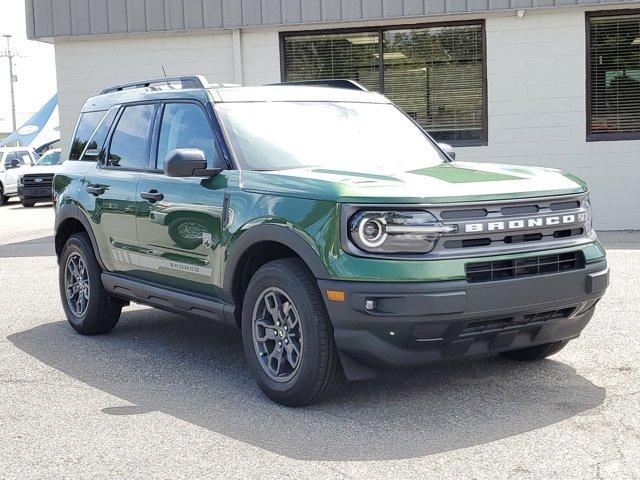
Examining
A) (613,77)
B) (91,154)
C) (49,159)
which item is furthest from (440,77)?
(49,159)

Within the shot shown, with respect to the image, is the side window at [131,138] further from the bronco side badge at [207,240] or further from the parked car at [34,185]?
the parked car at [34,185]

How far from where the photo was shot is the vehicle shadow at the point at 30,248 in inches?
536

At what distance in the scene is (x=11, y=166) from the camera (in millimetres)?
28609

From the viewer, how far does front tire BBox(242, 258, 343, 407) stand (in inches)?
199

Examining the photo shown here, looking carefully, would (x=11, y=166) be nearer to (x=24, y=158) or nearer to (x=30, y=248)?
(x=24, y=158)

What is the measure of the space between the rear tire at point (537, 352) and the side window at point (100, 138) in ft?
11.4

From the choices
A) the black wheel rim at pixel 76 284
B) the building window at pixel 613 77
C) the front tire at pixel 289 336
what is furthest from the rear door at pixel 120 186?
the building window at pixel 613 77

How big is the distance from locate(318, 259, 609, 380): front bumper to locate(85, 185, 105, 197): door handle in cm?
270

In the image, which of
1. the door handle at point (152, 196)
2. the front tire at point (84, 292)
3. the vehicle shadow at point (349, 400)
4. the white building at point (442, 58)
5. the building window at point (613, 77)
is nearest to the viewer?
the vehicle shadow at point (349, 400)

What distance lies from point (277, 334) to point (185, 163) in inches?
46.1

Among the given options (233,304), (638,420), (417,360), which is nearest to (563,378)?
(638,420)

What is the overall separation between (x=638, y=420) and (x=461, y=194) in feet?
4.80

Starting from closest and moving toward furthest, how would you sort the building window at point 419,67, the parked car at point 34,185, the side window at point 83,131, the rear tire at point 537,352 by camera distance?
the rear tire at point 537,352, the side window at point 83,131, the building window at point 419,67, the parked car at point 34,185

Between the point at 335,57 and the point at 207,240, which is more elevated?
the point at 335,57
